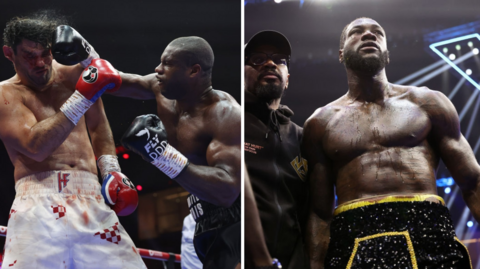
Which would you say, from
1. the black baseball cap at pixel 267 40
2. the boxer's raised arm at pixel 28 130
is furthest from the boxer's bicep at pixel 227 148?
the boxer's raised arm at pixel 28 130

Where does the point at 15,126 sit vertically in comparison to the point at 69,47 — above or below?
below

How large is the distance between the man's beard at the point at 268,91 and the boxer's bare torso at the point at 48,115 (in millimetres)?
895

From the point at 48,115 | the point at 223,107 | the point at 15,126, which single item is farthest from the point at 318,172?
the point at 15,126

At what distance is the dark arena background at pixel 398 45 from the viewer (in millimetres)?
2535

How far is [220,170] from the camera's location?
2344 millimetres

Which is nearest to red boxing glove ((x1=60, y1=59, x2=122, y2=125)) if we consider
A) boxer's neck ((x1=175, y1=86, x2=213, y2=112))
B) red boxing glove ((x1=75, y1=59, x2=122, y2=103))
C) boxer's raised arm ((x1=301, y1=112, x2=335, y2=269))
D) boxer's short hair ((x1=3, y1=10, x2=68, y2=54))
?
red boxing glove ((x1=75, y1=59, x2=122, y2=103))

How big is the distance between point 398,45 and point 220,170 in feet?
3.90

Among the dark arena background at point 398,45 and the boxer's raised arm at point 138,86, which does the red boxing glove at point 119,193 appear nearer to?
the boxer's raised arm at point 138,86

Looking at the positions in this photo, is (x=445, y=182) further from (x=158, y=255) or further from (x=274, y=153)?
(x=158, y=255)

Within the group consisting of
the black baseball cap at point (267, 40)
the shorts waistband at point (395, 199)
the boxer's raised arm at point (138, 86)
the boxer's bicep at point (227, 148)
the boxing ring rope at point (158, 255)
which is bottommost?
the boxing ring rope at point (158, 255)

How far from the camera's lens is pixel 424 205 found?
2.21 meters

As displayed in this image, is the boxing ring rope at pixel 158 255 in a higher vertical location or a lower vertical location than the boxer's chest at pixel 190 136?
lower

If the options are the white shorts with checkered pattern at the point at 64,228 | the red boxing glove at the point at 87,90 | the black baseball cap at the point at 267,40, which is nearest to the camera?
the white shorts with checkered pattern at the point at 64,228

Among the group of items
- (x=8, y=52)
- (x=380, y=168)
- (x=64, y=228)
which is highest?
(x=8, y=52)
